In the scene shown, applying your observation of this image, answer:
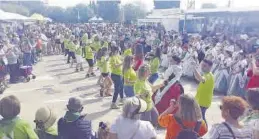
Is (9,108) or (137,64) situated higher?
(9,108)

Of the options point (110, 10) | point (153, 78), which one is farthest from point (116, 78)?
point (110, 10)

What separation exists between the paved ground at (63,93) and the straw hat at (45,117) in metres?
3.94

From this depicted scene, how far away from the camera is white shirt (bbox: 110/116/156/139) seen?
4367mm

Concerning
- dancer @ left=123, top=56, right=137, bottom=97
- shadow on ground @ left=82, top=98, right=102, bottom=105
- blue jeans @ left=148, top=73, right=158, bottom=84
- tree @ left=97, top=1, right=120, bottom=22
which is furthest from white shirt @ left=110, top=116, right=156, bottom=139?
tree @ left=97, top=1, right=120, bottom=22

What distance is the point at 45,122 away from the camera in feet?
15.0

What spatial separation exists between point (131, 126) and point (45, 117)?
1.04 m

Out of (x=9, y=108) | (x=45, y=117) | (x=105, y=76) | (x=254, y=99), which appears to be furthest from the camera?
(x=105, y=76)

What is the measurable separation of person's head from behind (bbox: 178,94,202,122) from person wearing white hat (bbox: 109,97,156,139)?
431 mm

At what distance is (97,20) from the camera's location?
163ft

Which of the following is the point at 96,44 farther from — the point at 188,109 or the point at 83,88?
the point at 188,109

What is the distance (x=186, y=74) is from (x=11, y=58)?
271 inches

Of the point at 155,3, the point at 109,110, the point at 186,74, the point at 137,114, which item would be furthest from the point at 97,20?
the point at 137,114

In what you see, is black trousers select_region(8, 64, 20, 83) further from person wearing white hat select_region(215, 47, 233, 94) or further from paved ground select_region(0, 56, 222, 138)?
person wearing white hat select_region(215, 47, 233, 94)

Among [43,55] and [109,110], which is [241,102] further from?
[43,55]
